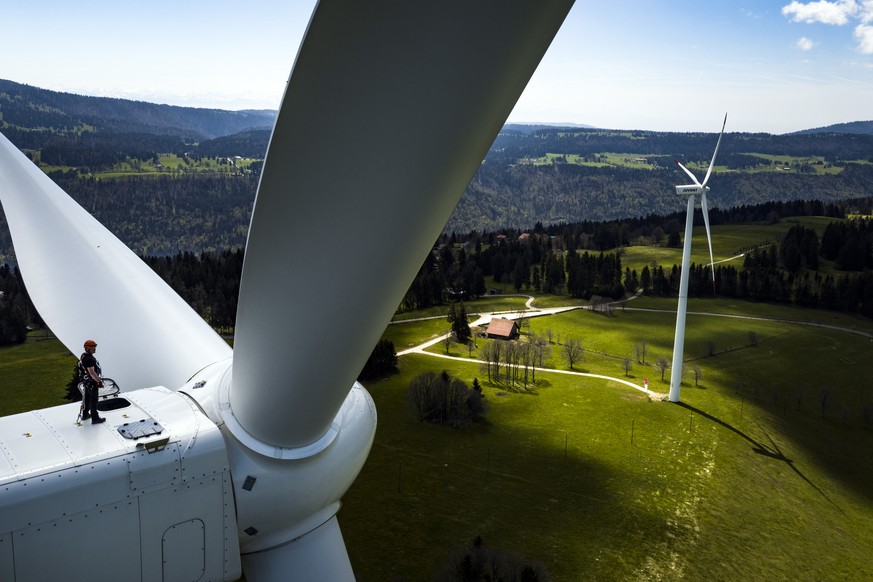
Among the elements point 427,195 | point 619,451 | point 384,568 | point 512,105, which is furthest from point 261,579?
point 619,451

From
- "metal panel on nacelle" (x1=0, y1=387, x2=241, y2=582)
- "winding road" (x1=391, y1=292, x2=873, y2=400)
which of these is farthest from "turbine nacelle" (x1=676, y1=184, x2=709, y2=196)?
"metal panel on nacelle" (x1=0, y1=387, x2=241, y2=582)

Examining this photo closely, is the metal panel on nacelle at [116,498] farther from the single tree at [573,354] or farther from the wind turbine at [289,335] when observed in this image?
the single tree at [573,354]

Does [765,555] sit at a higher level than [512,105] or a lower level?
lower

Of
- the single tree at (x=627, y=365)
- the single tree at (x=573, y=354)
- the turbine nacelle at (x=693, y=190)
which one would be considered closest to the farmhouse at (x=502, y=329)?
the single tree at (x=573, y=354)

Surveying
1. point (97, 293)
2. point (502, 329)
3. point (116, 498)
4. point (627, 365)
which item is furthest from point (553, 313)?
point (116, 498)

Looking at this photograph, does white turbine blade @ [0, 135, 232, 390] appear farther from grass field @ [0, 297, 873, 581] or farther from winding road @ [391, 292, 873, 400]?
winding road @ [391, 292, 873, 400]

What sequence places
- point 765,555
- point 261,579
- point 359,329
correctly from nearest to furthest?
point 359,329
point 261,579
point 765,555

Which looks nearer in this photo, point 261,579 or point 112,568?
point 112,568

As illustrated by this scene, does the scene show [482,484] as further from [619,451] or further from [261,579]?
[261,579]

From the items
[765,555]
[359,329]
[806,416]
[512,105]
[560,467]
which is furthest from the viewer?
[806,416]
